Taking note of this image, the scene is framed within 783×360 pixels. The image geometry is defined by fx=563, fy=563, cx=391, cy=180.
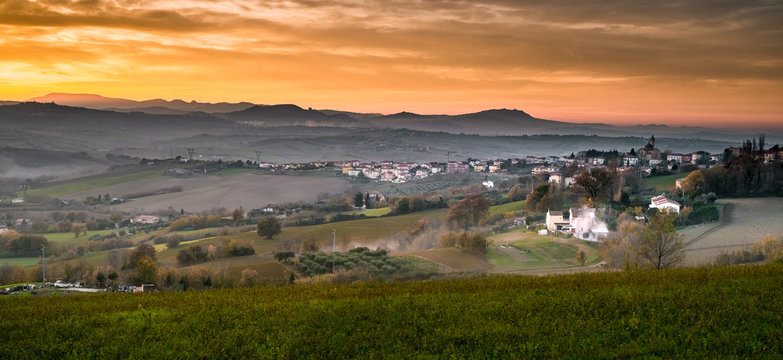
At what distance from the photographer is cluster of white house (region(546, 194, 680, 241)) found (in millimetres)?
54481

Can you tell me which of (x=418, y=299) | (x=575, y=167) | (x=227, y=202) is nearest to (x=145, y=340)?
(x=418, y=299)

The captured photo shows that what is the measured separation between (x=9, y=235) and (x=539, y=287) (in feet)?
276

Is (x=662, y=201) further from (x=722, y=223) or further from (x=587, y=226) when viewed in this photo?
Answer: (x=587, y=226)

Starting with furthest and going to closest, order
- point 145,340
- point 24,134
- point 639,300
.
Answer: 1. point 24,134
2. point 639,300
3. point 145,340

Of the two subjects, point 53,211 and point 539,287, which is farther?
point 53,211

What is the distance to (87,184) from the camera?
392 ft

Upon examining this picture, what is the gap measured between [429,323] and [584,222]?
5022 cm

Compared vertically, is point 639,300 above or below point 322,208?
above

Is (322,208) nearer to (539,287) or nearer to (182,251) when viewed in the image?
(182,251)

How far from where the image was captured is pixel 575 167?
308 ft

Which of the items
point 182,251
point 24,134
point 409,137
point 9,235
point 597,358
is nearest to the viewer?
point 597,358

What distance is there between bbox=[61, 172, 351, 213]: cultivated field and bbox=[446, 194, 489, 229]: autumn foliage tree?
40210mm

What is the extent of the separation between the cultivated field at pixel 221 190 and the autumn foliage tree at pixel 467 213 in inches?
1583

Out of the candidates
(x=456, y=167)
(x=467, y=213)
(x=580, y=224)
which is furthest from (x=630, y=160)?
(x=580, y=224)
